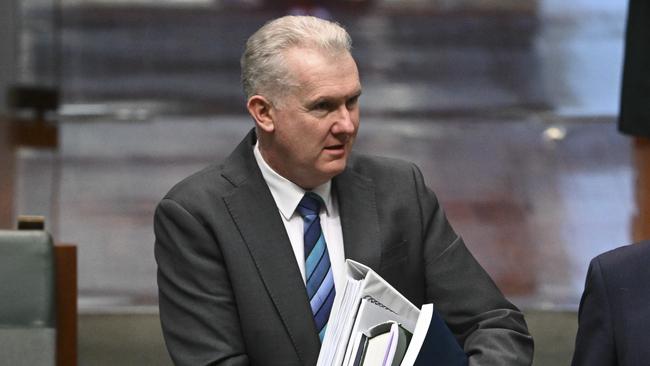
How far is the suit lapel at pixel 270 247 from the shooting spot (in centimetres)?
230

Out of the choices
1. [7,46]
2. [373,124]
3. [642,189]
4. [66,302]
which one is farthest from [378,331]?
[7,46]

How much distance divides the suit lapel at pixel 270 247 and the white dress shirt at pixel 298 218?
16 millimetres

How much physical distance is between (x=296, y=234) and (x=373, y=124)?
5.14 meters

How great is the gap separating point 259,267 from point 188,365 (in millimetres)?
203

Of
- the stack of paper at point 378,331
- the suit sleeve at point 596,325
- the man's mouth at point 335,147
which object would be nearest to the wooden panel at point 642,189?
the man's mouth at point 335,147

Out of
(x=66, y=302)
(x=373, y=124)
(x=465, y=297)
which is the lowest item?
(x=373, y=124)

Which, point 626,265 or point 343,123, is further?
point 343,123

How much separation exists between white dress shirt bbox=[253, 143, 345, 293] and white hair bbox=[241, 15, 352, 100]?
0.18 m

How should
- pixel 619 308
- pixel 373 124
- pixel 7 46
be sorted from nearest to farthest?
1. pixel 619 308
2. pixel 373 124
3. pixel 7 46

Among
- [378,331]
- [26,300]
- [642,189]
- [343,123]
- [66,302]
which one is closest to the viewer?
[378,331]

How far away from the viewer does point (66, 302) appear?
318cm

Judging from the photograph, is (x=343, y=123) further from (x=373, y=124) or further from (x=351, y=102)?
(x=373, y=124)

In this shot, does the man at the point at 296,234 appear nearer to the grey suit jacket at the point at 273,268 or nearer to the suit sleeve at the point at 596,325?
the grey suit jacket at the point at 273,268

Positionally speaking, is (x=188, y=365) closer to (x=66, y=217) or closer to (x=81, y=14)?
(x=66, y=217)
